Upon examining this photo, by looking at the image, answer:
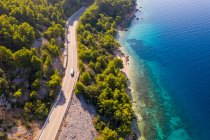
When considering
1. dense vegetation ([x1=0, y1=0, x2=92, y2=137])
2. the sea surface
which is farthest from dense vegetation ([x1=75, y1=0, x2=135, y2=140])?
dense vegetation ([x1=0, y1=0, x2=92, y2=137])

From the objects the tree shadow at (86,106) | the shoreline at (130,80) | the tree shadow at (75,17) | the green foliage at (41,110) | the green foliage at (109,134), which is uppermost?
the tree shadow at (75,17)

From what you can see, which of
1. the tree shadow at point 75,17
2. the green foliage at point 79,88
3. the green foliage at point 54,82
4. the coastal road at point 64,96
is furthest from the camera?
the tree shadow at point 75,17

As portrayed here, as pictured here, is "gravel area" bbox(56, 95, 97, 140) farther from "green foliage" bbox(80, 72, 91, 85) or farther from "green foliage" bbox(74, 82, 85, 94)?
"green foliage" bbox(80, 72, 91, 85)

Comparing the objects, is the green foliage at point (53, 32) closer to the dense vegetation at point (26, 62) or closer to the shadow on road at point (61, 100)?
the dense vegetation at point (26, 62)

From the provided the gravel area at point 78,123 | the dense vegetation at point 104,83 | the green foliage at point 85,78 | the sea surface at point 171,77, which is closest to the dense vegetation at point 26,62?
the gravel area at point 78,123

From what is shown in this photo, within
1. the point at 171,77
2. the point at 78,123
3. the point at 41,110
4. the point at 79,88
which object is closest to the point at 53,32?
the point at 79,88

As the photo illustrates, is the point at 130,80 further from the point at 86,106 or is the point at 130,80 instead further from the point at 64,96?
the point at 64,96

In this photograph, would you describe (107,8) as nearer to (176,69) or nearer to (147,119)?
(176,69)
